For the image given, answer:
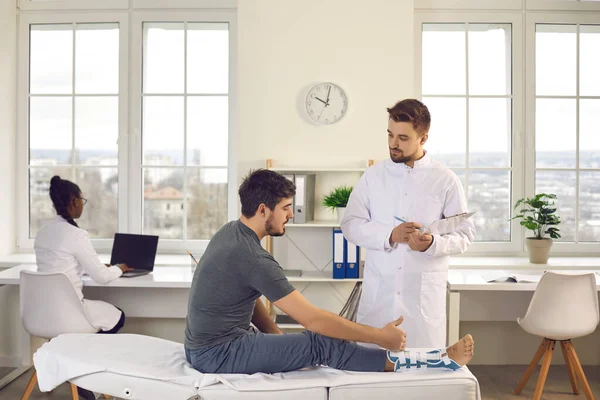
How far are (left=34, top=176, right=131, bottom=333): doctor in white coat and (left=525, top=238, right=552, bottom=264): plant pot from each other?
265cm

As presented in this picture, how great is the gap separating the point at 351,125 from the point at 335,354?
206 cm

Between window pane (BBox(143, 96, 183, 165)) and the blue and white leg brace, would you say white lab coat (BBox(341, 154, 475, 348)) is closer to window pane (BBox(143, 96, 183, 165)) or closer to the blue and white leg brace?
the blue and white leg brace

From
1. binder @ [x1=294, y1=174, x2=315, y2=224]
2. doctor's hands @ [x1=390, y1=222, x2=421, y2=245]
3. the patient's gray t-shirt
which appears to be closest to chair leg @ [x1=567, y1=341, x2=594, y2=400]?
doctor's hands @ [x1=390, y1=222, x2=421, y2=245]

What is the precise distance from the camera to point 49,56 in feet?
15.3

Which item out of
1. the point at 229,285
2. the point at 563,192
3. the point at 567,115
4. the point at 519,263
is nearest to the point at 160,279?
the point at 229,285

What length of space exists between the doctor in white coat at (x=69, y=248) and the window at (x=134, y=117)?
3.60 feet

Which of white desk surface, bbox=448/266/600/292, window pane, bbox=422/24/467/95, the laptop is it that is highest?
window pane, bbox=422/24/467/95

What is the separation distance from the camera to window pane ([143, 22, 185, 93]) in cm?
460

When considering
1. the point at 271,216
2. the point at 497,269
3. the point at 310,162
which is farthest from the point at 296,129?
the point at 271,216

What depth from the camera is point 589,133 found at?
4.57m

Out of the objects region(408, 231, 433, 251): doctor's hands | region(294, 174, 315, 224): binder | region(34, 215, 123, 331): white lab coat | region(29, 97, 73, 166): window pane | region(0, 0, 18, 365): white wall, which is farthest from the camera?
region(29, 97, 73, 166): window pane

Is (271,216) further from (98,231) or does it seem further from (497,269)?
(98,231)

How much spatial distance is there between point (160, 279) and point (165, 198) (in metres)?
1.08

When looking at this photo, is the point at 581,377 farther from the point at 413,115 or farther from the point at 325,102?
the point at 325,102
